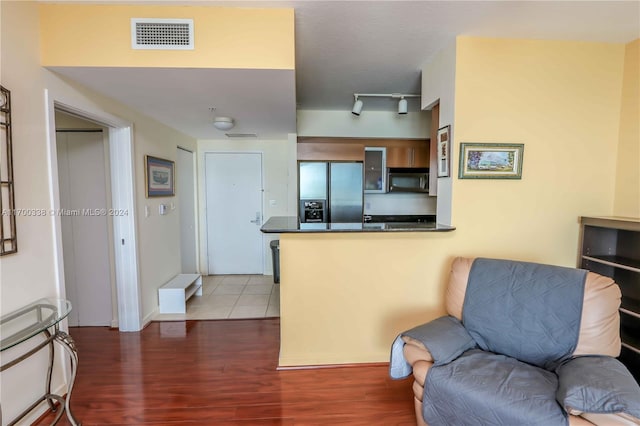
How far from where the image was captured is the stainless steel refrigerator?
12.4ft

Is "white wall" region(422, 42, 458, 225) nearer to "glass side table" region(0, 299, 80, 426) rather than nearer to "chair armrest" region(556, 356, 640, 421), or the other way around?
"chair armrest" region(556, 356, 640, 421)

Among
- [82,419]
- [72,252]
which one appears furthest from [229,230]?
[82,419]

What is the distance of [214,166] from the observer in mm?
4215

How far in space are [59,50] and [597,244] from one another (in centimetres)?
391

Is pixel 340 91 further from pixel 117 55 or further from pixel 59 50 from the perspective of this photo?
pixel 59 50

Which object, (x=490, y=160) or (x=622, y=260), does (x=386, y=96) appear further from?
(x=622, y=260)

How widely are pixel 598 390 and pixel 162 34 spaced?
2729 mm

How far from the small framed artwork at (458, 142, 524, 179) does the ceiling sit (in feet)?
2.60

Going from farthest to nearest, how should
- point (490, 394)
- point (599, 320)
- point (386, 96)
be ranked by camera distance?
point (386, 96)
point (599, 320)
point (490, 394)

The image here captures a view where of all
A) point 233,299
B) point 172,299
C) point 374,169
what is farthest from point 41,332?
point 374,169

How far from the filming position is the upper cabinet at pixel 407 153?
3.96 metres

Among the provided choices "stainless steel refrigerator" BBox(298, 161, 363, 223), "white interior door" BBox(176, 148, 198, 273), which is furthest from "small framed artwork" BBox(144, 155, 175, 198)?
"stainless steel refrigerator" BBox(298, 161, 363, 223)

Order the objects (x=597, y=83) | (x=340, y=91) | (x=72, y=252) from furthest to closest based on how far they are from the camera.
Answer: (x=340, y=91) < (x=72, y=252) < (x=597, y=83)

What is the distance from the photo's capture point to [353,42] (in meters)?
2.11
